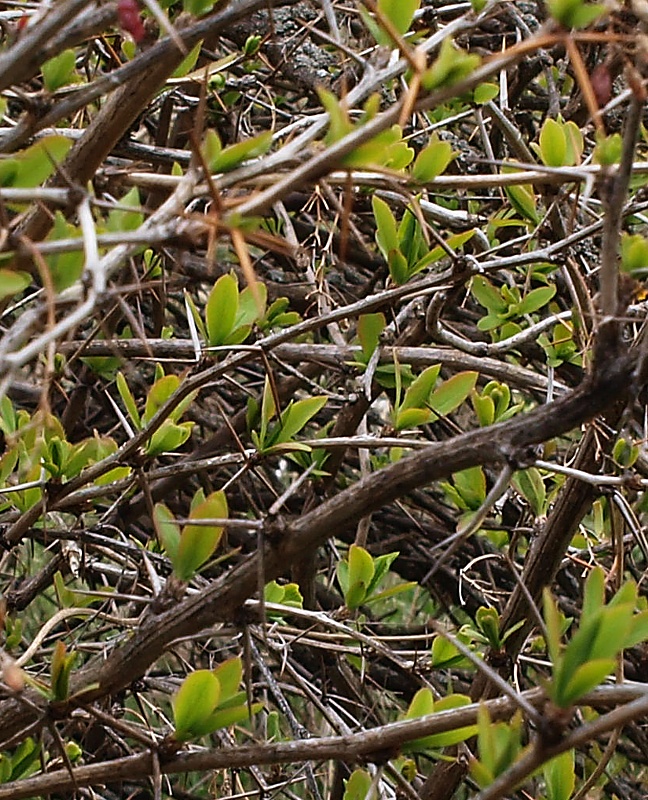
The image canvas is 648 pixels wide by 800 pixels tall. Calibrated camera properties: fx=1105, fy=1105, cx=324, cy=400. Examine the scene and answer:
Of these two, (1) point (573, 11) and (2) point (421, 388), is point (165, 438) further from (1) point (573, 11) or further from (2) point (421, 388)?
(1) point (573, 11)

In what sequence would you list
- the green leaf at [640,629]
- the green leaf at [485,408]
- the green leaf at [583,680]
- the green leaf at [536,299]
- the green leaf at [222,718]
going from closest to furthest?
the green leaf at [583,680] → the green leaf at [640,629] → the green leaf at [222,718] → the green leaf at [485,408] → the green leaf at [536,299]

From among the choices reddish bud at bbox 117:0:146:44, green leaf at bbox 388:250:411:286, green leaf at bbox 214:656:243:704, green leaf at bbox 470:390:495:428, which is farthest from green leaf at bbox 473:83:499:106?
green leaf at bbox 214:656:243:704

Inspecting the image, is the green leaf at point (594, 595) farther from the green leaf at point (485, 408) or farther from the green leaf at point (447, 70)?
the green leaf at point (485, 408)

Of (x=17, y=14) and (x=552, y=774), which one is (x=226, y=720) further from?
(x=17, y=14)

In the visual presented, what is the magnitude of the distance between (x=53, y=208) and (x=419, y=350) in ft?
1.88

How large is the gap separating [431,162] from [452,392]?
1.01 ft

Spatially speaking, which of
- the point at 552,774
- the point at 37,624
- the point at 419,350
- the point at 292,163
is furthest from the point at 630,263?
the point at 37,624

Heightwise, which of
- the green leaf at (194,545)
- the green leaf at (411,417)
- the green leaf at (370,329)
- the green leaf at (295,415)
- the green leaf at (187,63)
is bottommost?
the green leaf at (411,417)

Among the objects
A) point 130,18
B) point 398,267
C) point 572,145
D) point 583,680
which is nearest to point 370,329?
point 398,267

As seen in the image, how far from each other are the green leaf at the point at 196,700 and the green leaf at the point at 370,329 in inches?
22.2

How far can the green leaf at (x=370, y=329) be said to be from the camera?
4.13ft

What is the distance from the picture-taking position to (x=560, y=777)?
3.19 feet

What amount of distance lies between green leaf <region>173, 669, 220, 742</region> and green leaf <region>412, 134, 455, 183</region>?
451 mm

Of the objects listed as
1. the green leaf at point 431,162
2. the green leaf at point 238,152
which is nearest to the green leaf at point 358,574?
the green leaf at point 431,162
